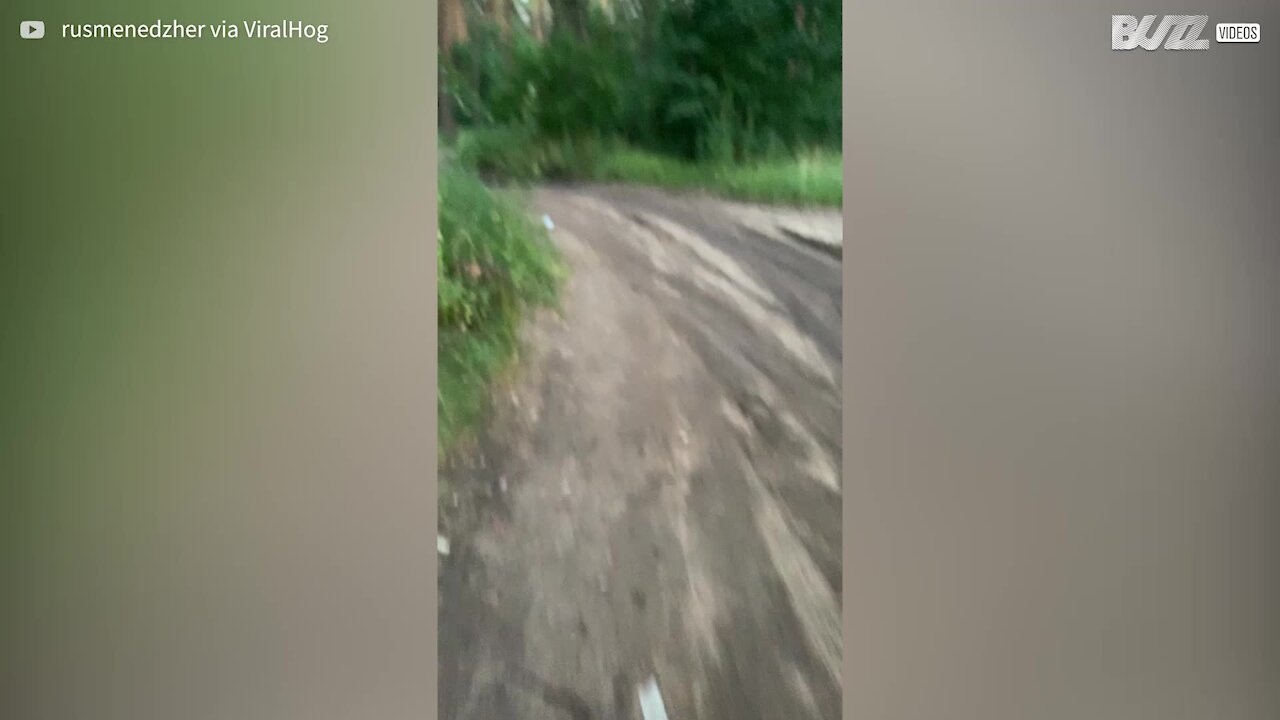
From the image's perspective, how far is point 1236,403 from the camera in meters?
1.33

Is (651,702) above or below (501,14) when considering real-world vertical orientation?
below

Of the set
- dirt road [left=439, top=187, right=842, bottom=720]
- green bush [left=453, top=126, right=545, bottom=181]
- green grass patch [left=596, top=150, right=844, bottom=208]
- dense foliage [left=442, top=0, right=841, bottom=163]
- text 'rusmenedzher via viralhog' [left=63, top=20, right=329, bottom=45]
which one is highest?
text 'rusmenedzher via viralhog' [left=63, top=20, right=329, bottom=45]

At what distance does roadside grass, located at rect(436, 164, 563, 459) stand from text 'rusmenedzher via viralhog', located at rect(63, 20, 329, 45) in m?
0.27

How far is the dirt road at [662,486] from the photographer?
1290mm

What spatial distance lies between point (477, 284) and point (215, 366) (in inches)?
15.0

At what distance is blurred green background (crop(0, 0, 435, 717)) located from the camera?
4.22ft

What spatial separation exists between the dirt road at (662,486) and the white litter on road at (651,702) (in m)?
0.01

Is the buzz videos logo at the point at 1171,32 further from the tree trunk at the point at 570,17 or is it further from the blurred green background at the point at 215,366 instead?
the blurred green background at the point at 215,366

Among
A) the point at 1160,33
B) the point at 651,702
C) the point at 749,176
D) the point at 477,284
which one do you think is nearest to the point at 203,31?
the point at 477,284

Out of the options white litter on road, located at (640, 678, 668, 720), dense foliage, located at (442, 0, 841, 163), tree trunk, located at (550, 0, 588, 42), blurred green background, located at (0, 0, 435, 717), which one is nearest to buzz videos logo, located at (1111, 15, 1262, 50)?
dense foliage, located at (442, 0, 841, 163)

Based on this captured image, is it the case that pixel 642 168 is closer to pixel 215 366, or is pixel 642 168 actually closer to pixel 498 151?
pixel 498 151


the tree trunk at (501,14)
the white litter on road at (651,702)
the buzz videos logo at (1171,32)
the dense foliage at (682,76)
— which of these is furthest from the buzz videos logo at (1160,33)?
the white litter on road at (651,702)

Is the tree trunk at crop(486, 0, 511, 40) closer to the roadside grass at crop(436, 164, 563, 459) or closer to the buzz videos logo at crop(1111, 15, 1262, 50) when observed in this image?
the roadside grass at crop(436, 164, 563, 459)

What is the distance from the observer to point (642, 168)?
51.3 inches
